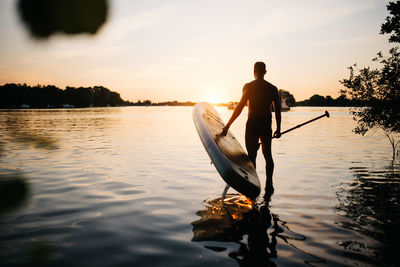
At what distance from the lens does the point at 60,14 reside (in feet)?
2.41

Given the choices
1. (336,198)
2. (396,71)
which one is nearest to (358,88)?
(396,71)

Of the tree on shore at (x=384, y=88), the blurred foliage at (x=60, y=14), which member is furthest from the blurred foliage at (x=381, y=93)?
the blurred foliage at (x=60, y=14)

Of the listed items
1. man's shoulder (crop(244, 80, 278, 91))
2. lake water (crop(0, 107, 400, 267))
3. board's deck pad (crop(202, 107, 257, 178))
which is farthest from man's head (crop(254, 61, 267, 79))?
lake water (crop(0, 107, 400, 267))

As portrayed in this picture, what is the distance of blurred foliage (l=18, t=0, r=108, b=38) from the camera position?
72 cm

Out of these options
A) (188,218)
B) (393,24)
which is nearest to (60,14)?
(188,218)

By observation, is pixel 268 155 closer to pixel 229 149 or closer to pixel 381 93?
pixel 229 149

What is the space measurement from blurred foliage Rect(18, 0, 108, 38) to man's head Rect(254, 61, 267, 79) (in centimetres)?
627

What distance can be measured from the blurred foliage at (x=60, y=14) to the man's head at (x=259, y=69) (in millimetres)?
6271

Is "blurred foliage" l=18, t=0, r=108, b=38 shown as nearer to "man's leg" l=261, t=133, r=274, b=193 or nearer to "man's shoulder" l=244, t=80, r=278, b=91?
"man's shoulder" l=244, t=80, r=278, b=91

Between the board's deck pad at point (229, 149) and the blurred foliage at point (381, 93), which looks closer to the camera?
the board's deck pad at point (229, 149)

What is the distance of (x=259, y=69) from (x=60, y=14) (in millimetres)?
6341

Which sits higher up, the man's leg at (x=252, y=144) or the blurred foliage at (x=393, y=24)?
the blurred foliage at (x=393, y=24)

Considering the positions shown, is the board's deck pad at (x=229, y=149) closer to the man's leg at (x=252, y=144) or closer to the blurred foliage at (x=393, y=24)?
the man's leg at (x=252, y=144)

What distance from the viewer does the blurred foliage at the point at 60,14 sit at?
716 millimetres
